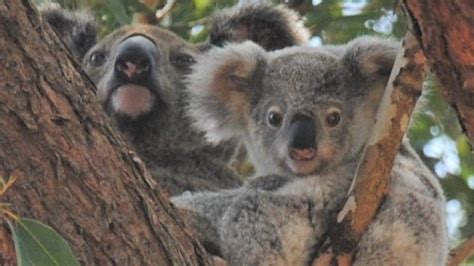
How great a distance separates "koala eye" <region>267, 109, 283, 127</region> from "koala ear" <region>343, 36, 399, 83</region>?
0.28 metres

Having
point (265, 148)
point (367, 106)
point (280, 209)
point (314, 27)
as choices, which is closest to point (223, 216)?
point (280, 209)

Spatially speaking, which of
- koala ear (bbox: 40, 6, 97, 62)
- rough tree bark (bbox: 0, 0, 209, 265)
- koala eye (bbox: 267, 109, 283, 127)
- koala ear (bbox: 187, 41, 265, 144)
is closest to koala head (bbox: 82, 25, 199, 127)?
koala ear (bbox: 40, 6, 97, 62)

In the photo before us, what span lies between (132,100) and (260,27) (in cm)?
68

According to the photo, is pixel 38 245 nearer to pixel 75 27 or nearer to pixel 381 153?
pixel 381 153

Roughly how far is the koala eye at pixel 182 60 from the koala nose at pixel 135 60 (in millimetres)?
270

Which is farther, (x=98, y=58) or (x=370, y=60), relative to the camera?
(x=98, y=58)

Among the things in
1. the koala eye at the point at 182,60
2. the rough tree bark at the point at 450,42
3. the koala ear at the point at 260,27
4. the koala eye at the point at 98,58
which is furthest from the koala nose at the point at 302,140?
the koala eye at the point at 98,58

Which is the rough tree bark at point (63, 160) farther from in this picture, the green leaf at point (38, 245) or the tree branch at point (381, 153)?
the tree branch at point (381, 153)

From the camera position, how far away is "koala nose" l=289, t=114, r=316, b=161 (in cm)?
267

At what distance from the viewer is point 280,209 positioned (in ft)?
8.37

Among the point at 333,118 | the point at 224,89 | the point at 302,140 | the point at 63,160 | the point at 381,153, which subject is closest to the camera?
the point at 63,160

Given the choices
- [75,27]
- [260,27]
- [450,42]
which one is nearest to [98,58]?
[75,27]

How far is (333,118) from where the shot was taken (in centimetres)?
280

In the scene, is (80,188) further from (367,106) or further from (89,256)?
(367,106)
